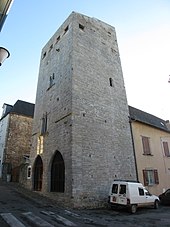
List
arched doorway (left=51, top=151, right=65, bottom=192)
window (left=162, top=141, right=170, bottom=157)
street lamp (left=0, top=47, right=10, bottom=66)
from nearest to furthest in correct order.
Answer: street lamp (left=0, top=47, right=10, bottom=66) → arched doorway (left=51, top=151, right=65, bottom=192) → window (left=162, top=141, right=170, bottom=157)

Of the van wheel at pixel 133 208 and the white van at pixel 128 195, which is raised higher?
the white van at pixel 128 195

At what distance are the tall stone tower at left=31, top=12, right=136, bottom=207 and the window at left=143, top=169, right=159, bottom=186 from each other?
1.44 m

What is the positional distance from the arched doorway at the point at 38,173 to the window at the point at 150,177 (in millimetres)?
7451

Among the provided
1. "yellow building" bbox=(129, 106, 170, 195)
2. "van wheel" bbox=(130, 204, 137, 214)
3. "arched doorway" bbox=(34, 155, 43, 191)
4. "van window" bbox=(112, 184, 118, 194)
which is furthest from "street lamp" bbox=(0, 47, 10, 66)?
"yellow building" bbox=(129, 106, 170, 195)

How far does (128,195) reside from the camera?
10078 millimetres

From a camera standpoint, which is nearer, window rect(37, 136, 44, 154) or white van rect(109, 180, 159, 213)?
white van rect(109, 180, 159, 213)

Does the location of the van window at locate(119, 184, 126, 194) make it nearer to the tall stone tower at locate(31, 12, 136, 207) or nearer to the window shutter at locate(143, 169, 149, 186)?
the tall stone tower at locate(31, 12, 136, 207)

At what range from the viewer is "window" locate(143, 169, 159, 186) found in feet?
47.9

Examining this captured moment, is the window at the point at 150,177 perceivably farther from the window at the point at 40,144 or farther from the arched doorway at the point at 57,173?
the window at the point at 40,144

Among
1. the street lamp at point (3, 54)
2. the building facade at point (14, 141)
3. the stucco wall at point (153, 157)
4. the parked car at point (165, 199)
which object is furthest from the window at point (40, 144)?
the street lamp at point (3, 54)

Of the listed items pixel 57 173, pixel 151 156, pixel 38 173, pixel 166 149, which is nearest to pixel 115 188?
pixel 57 173

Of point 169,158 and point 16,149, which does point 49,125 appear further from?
point 169,158

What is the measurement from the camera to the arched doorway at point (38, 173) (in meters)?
13.8

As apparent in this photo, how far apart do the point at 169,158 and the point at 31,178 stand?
11819 mm
